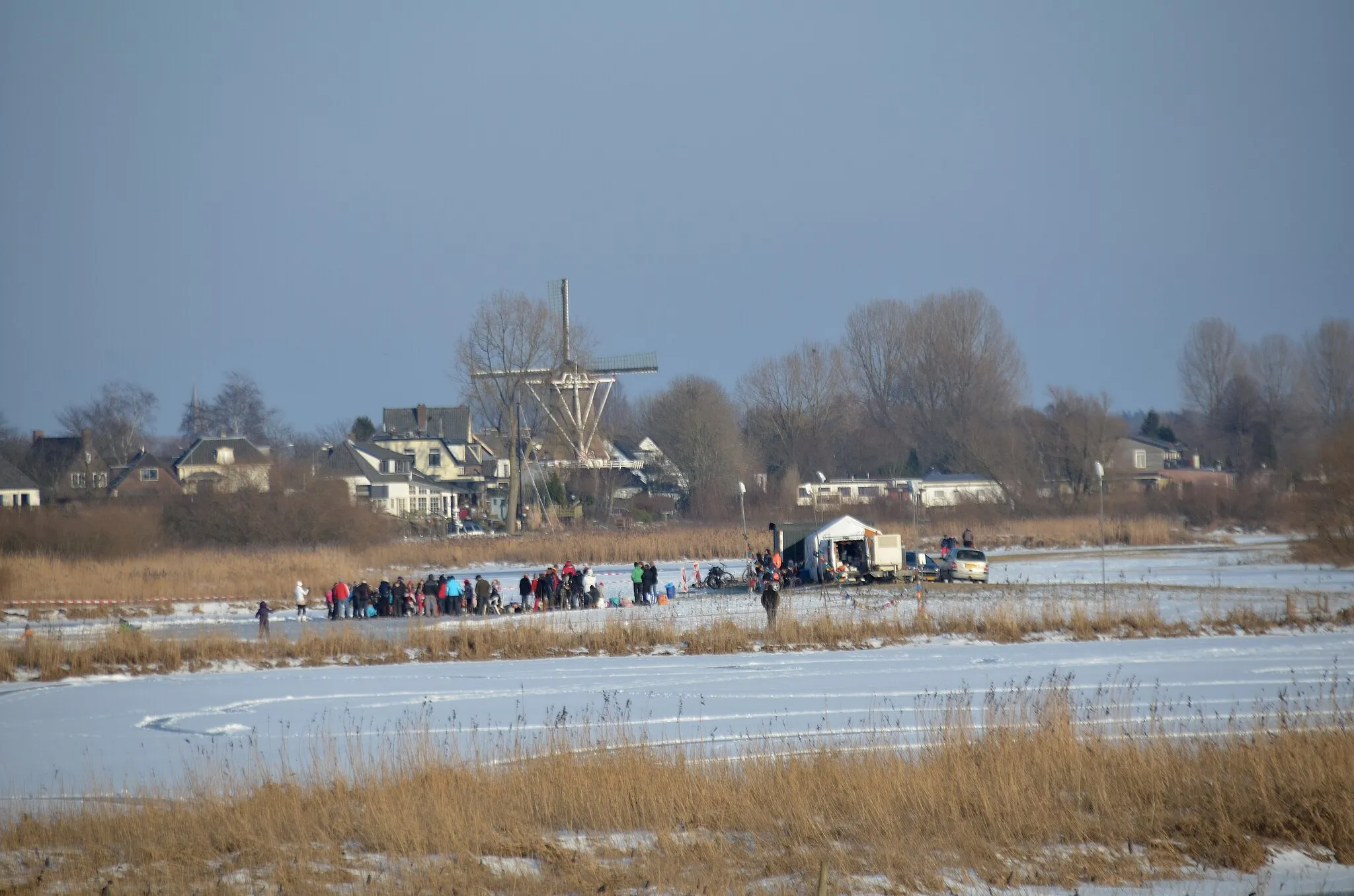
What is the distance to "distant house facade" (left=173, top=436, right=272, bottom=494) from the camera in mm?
61969

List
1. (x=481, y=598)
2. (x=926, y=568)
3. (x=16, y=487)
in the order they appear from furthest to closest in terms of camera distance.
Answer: (x=16, y=487) → (x=926, y=568) → (x=481, y=598)

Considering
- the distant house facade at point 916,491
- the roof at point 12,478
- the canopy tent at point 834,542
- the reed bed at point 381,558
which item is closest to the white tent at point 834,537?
the canopy tent at point 834,542

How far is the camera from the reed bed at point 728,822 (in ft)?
29.7

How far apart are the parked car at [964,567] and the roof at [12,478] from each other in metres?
55.8

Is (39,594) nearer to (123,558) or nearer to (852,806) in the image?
(123,558)

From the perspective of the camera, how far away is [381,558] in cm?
4941

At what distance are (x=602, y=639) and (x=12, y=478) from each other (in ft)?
195

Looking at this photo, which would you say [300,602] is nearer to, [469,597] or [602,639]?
[469,597]

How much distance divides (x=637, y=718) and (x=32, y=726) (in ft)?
25.7

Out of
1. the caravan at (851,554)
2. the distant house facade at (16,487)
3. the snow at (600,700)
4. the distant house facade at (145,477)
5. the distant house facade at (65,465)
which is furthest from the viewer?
the distant house facade at (65,465)

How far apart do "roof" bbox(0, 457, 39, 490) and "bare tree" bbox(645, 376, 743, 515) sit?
38923 millimetres

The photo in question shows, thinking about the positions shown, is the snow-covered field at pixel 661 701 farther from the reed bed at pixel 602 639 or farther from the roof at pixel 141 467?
the roof at pixel 141 467

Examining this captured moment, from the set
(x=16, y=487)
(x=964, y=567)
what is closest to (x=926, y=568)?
(x=964, y=567)

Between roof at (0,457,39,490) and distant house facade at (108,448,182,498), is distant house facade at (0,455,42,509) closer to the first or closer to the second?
roof at (0,457,39,490)
